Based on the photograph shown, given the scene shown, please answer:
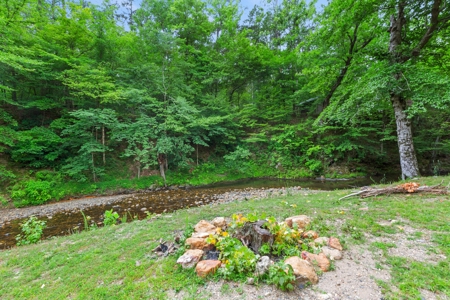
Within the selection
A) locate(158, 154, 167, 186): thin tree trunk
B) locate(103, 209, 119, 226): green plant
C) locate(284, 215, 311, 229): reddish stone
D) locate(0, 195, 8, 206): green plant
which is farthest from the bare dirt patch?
locate(0, 195, 8, 206): green plant

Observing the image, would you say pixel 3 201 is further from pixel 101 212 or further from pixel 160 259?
pixel 160 259

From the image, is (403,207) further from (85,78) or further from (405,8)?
(85,78)

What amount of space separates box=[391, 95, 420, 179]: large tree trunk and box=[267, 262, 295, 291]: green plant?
23.6 feet

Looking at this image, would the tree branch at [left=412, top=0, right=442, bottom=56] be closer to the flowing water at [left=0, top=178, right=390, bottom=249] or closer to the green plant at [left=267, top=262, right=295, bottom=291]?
the flowing water at [left=0, top=178, right=390, bottom=249]

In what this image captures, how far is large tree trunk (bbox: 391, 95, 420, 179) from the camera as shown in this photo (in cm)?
623

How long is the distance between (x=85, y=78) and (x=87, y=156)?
427 cm

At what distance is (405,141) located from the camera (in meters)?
6.27

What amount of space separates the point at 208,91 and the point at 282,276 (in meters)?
16.7

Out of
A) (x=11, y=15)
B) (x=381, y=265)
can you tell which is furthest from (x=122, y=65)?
(x=381, y=265)

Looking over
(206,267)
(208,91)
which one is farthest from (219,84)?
(206,267)

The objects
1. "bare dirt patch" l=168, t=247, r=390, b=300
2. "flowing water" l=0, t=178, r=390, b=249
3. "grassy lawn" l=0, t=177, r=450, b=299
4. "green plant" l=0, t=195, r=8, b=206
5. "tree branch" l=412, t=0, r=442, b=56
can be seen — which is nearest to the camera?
"bare dirt patch" l=168, t=247, r=390, b=300

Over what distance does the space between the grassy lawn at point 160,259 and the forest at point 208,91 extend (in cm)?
378

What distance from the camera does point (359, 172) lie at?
39.9ft

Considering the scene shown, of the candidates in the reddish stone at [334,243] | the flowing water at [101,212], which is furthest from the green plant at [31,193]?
the reddish stone at [334,243]
